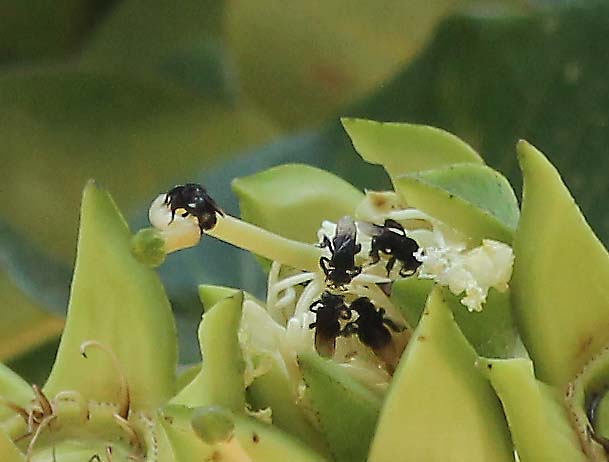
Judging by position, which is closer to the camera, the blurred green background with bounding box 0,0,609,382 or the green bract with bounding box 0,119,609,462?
the green bract with bounding box 0,119,609,462

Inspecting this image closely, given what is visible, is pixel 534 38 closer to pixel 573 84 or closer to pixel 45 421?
pixel 573 84

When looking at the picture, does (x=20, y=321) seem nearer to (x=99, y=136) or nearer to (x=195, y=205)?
(x=99, y=136)

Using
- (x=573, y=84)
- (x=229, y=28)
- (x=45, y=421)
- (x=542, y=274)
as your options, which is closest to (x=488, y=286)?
(x=542, y=274)

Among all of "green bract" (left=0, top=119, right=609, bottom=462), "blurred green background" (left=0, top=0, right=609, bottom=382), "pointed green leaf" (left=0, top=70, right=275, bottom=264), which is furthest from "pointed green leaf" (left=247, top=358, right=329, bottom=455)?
"pointed green leaf" (left=0, top=70, right=275, bottom=264)

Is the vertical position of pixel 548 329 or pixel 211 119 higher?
pixel 211 119

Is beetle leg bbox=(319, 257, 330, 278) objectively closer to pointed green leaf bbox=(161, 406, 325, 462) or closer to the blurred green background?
pointed green leaf bbox=(161, 406, 325, 462)

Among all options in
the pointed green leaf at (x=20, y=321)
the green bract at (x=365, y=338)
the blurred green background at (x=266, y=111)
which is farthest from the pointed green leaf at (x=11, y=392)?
the pointed green leaf at (x=20, y=321)
